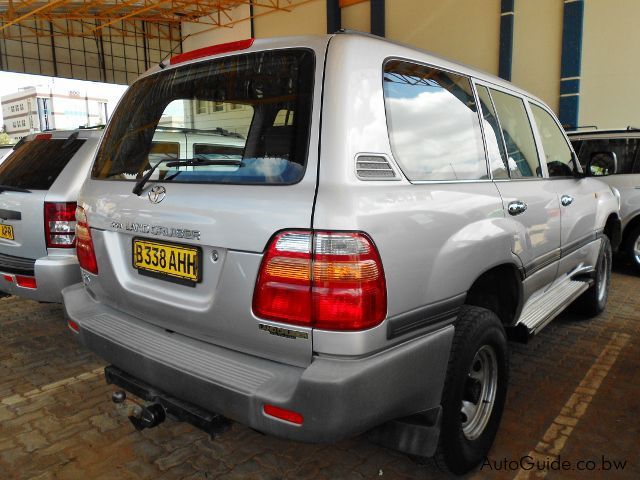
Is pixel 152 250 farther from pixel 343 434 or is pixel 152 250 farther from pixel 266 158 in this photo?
pixel 343 434

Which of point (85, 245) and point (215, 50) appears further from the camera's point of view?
point (85, 245)

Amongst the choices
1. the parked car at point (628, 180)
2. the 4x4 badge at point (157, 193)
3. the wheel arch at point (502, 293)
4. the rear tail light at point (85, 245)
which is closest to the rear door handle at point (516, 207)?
the wheel arch at point (502, 293)

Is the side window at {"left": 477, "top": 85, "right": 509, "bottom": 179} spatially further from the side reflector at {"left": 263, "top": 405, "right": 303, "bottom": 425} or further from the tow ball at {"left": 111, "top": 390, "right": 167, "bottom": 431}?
the tow ball at {"left": 111, "top": 390, "right": 167, "bottom": 431}

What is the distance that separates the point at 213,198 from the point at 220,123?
2.01 feet

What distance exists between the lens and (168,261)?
2004mm

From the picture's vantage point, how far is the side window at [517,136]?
2736 mm

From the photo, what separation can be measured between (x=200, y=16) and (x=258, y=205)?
18.2m

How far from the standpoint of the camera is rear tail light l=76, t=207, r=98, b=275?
2.38m

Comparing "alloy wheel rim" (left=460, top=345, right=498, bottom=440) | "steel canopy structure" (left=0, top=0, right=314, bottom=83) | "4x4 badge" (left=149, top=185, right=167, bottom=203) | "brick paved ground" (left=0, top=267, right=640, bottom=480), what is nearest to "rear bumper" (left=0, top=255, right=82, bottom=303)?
"brick paved ground" (left=0, top=267, right=640, bottom=480)

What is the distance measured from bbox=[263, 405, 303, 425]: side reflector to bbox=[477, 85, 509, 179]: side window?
1.55 m

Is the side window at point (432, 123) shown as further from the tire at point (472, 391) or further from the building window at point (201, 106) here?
the building window at point (201, 106)

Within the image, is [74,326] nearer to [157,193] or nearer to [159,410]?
[159,410]

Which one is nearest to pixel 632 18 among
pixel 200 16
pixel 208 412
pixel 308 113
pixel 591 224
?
pixel 591 224

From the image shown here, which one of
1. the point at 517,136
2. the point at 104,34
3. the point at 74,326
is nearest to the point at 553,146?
the point at 517,136
